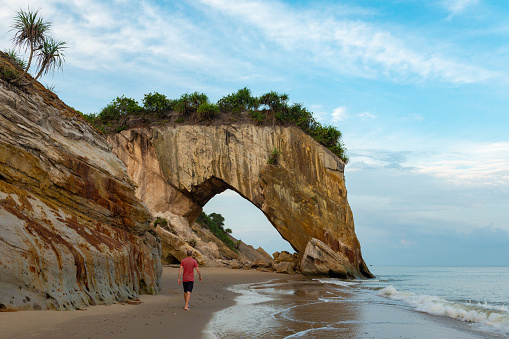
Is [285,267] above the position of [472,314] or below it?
above

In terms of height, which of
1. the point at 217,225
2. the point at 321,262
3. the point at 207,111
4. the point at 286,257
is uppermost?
the point at 207,111

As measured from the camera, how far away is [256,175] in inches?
1201

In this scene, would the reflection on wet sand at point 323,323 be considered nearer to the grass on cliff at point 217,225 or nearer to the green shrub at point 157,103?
the green shrub at point 157,103

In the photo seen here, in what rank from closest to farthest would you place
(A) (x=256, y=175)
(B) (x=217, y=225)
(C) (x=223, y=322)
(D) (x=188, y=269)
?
(C) (x=223, y=322) → (D) (x=188, y=269) → (A) (x=256, y=175) → (B) (x=217, y=225)

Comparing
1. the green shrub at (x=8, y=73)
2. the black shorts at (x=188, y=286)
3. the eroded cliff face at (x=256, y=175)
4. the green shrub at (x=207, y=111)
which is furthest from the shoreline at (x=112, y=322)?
the green shrub at (x=207, y=111)

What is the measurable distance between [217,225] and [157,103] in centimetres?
2411

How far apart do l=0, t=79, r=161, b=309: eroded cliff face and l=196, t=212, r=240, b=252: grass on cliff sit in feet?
108

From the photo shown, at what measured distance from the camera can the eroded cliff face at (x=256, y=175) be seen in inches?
1182

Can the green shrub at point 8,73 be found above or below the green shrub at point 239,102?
below

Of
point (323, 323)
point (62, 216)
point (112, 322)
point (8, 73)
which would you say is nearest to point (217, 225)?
point (8, 73)

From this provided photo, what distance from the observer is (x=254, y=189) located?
30406 mm

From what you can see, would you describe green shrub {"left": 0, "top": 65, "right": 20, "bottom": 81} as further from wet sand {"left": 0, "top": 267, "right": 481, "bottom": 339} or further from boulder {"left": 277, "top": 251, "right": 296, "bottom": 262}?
boulder {"left": 277, "top": 251, "right": 296, "bottom": 262}

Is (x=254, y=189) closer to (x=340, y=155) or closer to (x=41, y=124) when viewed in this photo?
(x=340, y=155)

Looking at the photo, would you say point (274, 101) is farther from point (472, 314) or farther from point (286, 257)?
point (472, 314)
